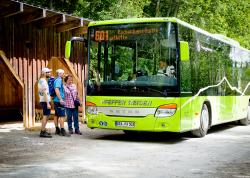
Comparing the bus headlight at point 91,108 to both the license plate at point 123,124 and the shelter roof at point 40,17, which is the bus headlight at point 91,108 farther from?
the shelter roof at point 40,17

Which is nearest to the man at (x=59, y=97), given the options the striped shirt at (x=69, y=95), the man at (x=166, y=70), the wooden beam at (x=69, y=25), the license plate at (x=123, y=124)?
the striped shirt at (x=69, y=95)

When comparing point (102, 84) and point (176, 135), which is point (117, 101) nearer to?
point (102, 84)

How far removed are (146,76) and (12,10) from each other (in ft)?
18.6

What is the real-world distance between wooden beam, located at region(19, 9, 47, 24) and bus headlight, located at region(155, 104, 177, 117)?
602 centimetres

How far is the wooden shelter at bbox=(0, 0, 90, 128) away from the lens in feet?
53.2

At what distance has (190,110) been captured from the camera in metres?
12.8

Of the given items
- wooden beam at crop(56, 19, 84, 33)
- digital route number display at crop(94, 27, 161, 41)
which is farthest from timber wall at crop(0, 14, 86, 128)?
digital route number display at crop(94, 27, 161, 41)

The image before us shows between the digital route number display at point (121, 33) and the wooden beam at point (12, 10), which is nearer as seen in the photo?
the digital route number display at point (121, 33)

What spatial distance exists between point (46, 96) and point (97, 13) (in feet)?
61.9

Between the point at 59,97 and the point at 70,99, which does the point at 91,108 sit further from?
the point at 70,99

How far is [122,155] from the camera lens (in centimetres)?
1028

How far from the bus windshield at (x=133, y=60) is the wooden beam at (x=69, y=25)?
5.43 metres

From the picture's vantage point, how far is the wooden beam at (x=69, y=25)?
60.3 feet

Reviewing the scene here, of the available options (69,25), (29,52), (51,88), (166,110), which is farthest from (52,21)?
(166,110)
